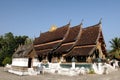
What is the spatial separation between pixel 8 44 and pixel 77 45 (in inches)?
1537

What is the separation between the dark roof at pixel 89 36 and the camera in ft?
102

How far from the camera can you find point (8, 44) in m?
67.8

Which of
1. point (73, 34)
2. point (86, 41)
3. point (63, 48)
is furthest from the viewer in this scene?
point (73, 34)

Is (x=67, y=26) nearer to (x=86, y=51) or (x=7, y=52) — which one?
(x=86, y=51)

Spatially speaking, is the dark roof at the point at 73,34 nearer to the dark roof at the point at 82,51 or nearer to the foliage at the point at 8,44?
the dark roof at the point at 82,51

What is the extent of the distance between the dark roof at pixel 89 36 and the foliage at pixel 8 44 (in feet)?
104

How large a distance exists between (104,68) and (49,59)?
14.3 metres

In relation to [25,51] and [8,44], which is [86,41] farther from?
[8,44]

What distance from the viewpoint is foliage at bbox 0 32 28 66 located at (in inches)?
2420

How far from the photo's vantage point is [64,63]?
3394cm

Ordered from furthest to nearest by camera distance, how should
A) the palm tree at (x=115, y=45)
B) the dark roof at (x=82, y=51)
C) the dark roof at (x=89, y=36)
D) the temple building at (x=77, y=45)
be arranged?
the palm tree at (x=115, y=45), the dark roof at (x=89, y=36), the temple building at (x=77, y=45), the dark roof at (x=82, y=51)

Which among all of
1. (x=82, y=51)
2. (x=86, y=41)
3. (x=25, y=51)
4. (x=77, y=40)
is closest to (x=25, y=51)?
(x=25, y=51)

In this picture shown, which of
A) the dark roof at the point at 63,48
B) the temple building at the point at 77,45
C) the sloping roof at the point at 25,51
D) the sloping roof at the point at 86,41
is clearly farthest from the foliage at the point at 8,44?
the sloping roof at the point at 86,41

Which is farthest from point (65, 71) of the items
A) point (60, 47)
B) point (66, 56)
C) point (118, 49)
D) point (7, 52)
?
point (7, 52)
